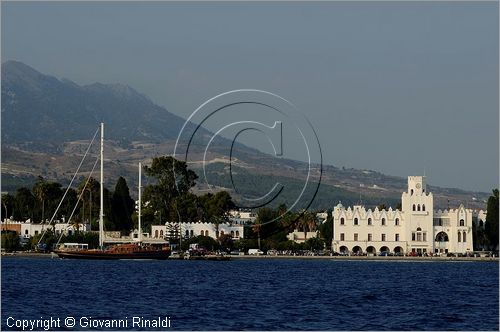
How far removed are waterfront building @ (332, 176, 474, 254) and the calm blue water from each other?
55.1 meters

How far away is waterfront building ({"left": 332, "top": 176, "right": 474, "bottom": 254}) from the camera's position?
6102 inches

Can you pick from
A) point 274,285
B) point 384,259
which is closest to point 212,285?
point 274,285

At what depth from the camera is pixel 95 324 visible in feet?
161

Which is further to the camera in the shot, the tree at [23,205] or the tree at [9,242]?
the tree at [23,205]

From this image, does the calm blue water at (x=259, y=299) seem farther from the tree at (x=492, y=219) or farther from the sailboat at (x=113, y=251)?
the tree at (x=492, y=219)

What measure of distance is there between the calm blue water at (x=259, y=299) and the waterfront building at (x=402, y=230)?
2170 inches

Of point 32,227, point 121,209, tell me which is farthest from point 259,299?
point 32,227

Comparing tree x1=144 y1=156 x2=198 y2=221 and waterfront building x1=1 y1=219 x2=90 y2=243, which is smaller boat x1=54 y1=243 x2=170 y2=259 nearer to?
waterfront building x1=1 y1=219 x2=90 y2=243

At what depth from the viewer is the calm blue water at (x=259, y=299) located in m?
52.7

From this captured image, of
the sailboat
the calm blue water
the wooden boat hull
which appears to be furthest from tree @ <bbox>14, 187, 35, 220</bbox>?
the calm blue water

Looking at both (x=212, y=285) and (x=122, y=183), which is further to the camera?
(x=122, y=183)

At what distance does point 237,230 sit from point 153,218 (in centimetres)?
1102

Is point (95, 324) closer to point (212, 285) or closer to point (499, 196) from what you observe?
point (212, 285)

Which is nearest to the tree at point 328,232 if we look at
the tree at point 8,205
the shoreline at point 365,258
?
the shoreline at point 365,258
